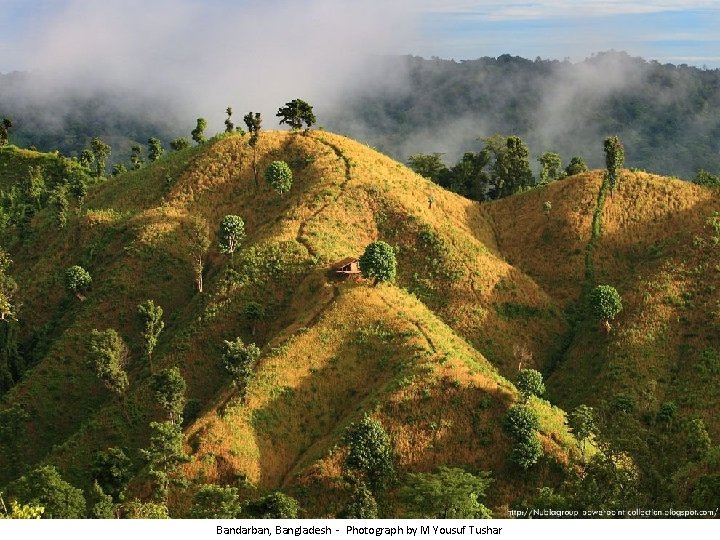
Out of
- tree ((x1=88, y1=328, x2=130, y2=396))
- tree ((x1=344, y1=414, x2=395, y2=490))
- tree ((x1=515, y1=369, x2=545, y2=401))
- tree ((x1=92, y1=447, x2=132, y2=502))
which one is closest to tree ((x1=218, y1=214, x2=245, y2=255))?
tree ((x1=88, y1=328, x2=130, y2=396))

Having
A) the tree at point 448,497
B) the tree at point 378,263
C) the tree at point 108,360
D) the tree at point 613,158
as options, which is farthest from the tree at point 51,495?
the tree at point 613,158

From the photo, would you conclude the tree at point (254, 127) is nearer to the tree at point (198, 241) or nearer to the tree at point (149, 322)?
the tree at point (198, 241)

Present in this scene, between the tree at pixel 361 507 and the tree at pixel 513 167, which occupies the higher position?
the tree at pixel 513 167

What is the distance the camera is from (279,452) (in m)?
68.2

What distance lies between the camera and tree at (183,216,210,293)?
99.1 meters

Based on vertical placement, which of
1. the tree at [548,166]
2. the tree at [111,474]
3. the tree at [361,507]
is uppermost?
the tree at [548,166]

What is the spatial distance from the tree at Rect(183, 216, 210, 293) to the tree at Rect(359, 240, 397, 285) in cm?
2646

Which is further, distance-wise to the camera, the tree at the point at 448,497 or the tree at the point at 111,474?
the tree at the point at 111,474

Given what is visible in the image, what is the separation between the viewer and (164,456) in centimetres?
6156

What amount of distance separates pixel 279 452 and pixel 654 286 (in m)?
56.0

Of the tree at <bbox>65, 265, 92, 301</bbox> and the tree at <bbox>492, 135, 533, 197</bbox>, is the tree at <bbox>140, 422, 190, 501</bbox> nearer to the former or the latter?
the tree at <bbox>65, 265, 92, 301</bbox>

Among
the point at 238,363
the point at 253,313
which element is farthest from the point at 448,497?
the point at 253,313

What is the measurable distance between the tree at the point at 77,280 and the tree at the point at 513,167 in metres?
82.1

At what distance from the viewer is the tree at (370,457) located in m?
60.5
